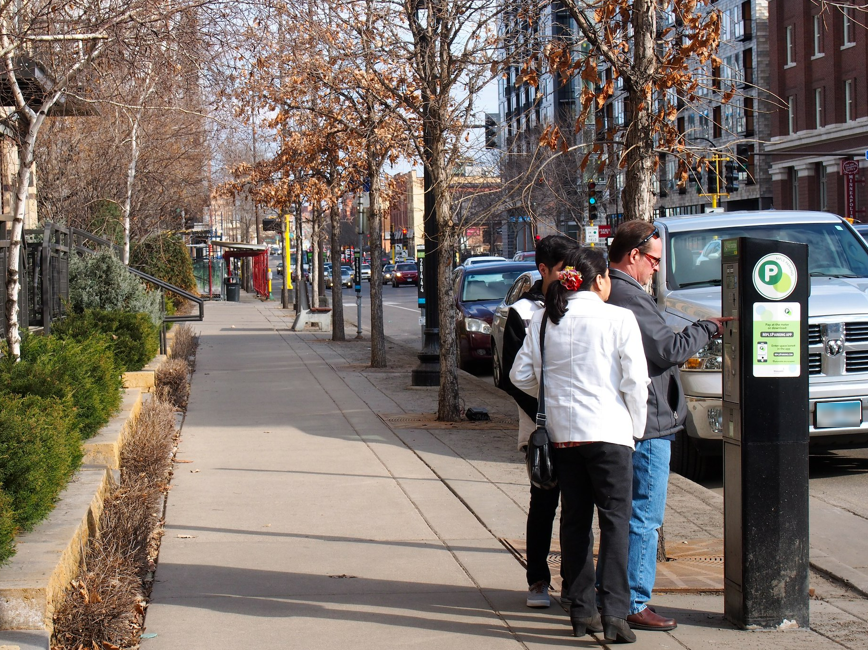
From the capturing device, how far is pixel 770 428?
470 centimetres

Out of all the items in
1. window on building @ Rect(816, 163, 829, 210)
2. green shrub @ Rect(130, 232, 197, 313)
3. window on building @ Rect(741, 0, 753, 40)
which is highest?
window on building @ Rect(741, 0, 753, 40)

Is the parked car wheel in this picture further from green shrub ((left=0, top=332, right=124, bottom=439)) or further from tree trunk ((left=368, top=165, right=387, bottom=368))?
tree trunk ((left=368, top=165, right=387, bottom=368))

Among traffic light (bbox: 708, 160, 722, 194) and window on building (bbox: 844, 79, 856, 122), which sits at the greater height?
window on building (bbox: 844, 79, 856, 122)

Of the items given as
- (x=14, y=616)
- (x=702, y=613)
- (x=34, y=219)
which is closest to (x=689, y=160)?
(x=702, y=613)

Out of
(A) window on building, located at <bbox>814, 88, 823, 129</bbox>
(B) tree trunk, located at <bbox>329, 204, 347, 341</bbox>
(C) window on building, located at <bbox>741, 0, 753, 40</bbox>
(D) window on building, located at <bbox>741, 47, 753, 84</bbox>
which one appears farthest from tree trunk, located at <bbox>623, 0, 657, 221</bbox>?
(C) window on building, located at <bbox>741, 0, 753, 40</bbox>

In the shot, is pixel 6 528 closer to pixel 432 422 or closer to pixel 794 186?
pixel 432 422

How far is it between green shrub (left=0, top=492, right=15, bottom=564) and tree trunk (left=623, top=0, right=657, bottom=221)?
13.8 feet

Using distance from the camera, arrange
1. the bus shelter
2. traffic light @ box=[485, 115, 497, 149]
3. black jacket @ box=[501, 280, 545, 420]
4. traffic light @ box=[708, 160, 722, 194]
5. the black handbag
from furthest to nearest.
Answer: the bus shelter → traffic light @ box=[485, 115, 497, 149] → traffic light @ box=[708, 160, 722, 194] → black jacket @ box=[501, 280, 545, 420] → the black handbag

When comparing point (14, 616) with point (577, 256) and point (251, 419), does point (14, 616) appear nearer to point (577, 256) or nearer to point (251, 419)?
point (577, 256)

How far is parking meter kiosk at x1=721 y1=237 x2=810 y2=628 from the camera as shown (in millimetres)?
4676

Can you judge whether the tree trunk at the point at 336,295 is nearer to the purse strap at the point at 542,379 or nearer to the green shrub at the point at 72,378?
the green shrub at the point at 72,378

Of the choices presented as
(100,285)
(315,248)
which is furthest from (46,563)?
(315,248)

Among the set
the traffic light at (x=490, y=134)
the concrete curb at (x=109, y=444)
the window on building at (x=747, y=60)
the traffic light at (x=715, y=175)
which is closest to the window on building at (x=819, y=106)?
the window on building at (x=747, y=60)

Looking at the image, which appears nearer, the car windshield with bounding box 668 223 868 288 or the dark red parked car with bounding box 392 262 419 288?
the car windshield with bounding box 668 223 868 288
